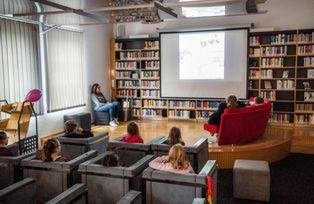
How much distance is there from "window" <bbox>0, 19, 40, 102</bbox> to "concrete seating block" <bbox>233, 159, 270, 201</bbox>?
15.5ft

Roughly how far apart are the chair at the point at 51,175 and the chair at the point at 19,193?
0.33 m

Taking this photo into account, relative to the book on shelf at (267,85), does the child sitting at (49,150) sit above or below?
below

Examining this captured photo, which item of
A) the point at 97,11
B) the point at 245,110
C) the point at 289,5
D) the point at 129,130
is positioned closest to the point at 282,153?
the point at 245,110

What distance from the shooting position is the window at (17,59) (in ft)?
20.9

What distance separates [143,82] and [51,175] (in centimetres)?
685

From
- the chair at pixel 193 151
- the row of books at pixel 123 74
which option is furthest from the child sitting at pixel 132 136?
the row of books at pixel 123 74

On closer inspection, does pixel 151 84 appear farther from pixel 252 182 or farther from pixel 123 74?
pixel 252 182

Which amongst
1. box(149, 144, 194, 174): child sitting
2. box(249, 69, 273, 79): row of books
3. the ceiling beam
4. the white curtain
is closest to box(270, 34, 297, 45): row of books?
box(249, 69, 273, 79): row of books

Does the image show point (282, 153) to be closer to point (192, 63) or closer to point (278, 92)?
point (278, 92)

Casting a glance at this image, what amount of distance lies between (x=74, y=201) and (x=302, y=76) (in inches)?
302

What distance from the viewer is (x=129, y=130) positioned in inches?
185

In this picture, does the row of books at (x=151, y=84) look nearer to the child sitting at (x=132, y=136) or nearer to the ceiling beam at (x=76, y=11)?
the ceiling beam at (x=76, y=11)

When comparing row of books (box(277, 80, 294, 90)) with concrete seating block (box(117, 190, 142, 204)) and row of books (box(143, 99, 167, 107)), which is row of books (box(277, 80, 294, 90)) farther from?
concrete seating block (box(117, 190, 142, 204))

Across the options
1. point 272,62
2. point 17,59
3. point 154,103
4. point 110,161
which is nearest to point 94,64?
point 154,103
